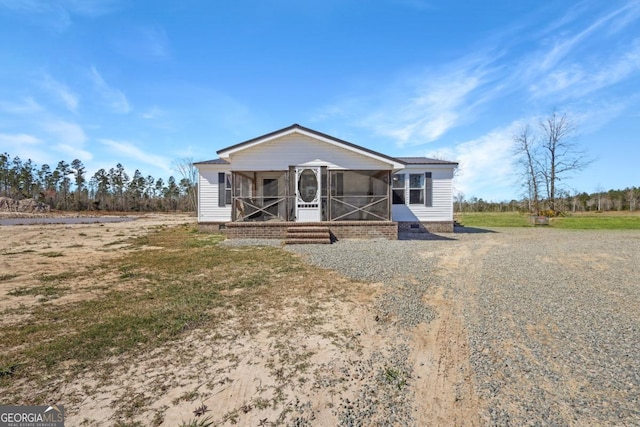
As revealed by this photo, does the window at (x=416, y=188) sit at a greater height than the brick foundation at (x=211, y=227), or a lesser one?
greater

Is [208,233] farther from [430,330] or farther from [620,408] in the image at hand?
[620,408]

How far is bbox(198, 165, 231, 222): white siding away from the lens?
1516cm

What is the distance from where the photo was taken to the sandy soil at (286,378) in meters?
2.34

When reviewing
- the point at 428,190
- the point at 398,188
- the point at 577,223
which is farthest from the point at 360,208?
the point at 577,223

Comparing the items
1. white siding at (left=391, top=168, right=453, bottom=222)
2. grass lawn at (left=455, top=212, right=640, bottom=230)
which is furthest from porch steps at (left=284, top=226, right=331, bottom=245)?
grass lawn at (left=455, top=212, right=640, bottom=230)

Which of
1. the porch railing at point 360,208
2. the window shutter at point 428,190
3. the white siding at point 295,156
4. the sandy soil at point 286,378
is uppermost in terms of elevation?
the white siding at point 295,156

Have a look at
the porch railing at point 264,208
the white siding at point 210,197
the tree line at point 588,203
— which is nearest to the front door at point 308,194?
the porch railing at point 264,208

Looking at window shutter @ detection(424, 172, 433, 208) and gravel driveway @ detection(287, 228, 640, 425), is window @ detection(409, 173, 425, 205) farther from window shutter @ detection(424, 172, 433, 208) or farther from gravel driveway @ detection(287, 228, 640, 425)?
gravel driveway @ detection(287, 228, 640, 425)

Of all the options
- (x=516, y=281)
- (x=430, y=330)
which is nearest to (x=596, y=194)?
(x=516, y=281)

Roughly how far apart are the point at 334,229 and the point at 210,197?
7226 millimetres

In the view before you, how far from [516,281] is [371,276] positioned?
9.57 feet

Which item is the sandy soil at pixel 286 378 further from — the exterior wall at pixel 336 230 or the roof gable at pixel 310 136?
the roof gable at pixel 310 136

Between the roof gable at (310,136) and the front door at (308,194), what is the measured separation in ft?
4.40

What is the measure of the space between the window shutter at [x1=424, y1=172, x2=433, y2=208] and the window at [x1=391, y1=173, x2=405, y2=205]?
1.12 meters
